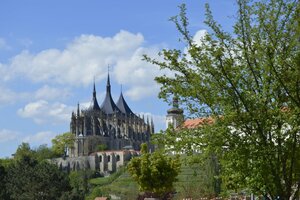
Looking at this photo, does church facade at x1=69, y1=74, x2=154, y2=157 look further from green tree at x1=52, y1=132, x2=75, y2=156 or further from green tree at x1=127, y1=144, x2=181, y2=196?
green tree at x1=127, y1=144, x2=181, y2=196

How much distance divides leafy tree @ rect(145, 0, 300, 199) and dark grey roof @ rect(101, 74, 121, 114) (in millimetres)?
126440

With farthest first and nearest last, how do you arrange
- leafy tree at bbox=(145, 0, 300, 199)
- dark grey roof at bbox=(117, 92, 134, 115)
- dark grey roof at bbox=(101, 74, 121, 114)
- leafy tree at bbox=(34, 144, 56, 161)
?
1. dark grey roof at bbox=(117, 92, 134, 115)
2. dark grey roof at bbox=(101, 74, 121, 114)
3. leafy tree at bbox=(34, 144, 56, 161)
4. leafy tree at bbox=(145, 0, 300, 199)

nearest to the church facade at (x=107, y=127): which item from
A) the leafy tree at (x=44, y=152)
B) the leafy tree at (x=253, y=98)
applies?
the leafy tree at (x=44, y=152)

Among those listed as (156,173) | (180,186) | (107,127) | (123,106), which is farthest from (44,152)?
(156,173)

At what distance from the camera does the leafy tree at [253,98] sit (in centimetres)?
1164

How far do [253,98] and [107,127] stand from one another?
411 ft

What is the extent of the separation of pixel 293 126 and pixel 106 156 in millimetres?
108738

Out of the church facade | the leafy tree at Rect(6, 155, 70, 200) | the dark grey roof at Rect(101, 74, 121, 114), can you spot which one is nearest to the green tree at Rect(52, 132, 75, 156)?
the church facade

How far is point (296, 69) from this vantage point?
37.9 ft

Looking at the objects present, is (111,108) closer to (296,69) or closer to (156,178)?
(156,178)

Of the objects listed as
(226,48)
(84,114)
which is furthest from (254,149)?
(84,114)

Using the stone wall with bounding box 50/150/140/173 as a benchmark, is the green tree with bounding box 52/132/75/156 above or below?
above

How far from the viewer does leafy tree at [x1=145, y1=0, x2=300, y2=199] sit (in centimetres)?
1164

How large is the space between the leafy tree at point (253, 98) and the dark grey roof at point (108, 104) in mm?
126440
